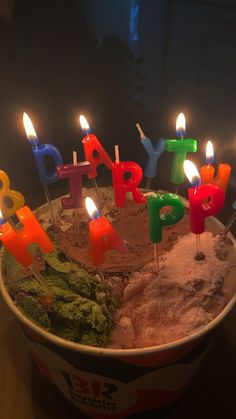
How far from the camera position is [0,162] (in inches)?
60.1

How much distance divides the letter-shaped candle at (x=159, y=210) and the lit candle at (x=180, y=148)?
0.19 m

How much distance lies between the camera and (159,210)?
2.26 feet

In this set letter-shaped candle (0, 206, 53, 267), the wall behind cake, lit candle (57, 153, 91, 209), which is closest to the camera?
letter-shaped candle (0, 206, 53, 267)

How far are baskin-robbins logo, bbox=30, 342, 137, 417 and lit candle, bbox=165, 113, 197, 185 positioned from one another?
464 millimetres

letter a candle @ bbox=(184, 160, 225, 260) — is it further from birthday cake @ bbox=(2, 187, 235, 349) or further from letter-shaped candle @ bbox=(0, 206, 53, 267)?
letter-shaped candle @ bbox=(0, 206, 53, 267)

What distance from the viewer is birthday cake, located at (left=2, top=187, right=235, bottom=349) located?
0.68m

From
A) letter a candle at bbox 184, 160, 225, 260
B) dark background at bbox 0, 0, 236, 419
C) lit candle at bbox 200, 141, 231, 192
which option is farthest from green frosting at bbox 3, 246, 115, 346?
dark background at bbox 0, 0, 236, 419

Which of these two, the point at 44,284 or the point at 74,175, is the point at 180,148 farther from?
the point at 44,284

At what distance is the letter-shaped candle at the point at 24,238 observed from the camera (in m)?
0.64

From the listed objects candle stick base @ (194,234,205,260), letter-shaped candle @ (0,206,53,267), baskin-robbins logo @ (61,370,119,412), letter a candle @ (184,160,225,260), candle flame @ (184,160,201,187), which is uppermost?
candle flame @ (184,160,201,187)

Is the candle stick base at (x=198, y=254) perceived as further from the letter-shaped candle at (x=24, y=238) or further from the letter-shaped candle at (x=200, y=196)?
the letter-shaped candle at (x=24, y=238)

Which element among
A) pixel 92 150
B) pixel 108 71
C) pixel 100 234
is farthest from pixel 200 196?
pixel 108 71

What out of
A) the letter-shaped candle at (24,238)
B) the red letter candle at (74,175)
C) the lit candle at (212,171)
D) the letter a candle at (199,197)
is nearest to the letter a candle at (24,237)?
the letter-shaped candle at (24,238)

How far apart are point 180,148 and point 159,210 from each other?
8.3 inches
